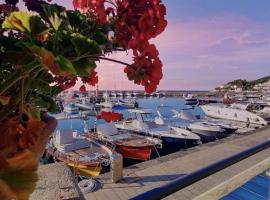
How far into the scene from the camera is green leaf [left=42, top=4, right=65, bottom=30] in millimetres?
566

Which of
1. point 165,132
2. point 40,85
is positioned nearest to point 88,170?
point 165,132

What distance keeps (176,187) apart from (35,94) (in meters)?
0.59

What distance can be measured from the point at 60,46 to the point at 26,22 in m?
0.07

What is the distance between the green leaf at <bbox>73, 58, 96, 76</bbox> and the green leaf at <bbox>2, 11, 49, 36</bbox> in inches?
3.4

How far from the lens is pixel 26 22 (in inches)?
20.1

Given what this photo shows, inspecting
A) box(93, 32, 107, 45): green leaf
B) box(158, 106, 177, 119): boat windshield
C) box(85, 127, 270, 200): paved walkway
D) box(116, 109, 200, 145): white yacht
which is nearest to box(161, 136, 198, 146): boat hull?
box(116, 109, 200, 145): white yacht

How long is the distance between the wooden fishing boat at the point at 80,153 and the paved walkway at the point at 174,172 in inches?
79.8

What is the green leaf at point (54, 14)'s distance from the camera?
0.57m

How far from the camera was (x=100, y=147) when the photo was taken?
12312mm

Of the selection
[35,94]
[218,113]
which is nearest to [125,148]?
A: [35,94]

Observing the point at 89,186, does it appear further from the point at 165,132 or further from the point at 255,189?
the point at 165,132

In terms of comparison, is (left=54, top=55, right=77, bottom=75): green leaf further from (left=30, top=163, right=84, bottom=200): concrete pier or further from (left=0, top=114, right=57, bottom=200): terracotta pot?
(left=30, top=163, right=84, bottom=200): concrete pier

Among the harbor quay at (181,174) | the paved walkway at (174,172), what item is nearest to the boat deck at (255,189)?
the harbor quay at (181,174)

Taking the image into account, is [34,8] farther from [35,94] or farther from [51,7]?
[35,94]
